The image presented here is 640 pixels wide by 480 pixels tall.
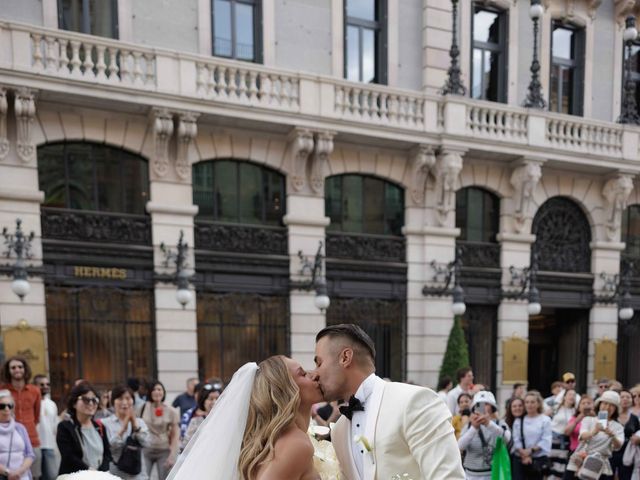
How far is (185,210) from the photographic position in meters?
11.4

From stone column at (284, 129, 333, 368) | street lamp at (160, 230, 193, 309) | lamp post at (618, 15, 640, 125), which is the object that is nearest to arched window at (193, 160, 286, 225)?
stone column at (284, 129, 333, 368)

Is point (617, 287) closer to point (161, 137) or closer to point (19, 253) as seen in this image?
point (161, 137)

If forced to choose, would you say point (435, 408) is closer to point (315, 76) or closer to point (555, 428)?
point (555, 428)

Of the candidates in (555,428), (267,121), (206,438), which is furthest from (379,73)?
(206,438)

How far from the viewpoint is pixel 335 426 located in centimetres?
279

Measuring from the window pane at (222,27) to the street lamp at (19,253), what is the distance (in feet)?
19.0

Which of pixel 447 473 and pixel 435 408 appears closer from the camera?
pixel 447 473

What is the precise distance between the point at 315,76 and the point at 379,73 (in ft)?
7.91

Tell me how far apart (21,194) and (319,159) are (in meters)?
6.25

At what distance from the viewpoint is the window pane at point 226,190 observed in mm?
12127

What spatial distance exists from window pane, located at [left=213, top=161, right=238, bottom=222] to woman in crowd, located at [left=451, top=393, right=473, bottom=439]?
268 inches

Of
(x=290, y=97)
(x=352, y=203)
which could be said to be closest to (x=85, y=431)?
(x=290, y=97)

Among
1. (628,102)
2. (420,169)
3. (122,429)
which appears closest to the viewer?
(122,429)

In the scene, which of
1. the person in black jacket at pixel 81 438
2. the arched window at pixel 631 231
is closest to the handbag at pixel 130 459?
the person in black jacket at pixel 81 438
